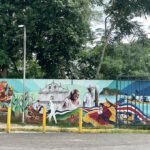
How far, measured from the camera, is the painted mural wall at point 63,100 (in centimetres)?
2702

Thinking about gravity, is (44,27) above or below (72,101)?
above

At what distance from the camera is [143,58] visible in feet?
186

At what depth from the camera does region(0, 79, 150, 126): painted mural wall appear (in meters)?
27.0

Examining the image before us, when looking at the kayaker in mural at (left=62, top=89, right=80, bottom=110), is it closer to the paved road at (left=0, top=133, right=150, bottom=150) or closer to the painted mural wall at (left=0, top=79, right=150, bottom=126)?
the painted mural wall at (left=0, top=79, right=150, bottom=126)

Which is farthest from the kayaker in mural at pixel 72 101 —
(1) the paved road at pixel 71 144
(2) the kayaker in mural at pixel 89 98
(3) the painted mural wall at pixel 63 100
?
(1) the paved road at pixel 71 144

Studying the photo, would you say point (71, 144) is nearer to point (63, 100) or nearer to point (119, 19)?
point (63, 100)

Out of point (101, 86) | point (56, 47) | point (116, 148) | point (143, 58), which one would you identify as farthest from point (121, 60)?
point (116, 148)

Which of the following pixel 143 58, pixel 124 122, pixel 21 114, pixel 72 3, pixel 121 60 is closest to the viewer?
pixel 124 122

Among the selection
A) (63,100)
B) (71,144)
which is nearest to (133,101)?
(63,100)

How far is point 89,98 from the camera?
27234 mm

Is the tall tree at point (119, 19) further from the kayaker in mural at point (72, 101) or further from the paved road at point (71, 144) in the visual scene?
the paved road at point (71, 144)

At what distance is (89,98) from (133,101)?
2.70 m

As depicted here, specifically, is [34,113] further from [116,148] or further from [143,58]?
[143,58]

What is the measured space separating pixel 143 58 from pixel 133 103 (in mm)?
31313
